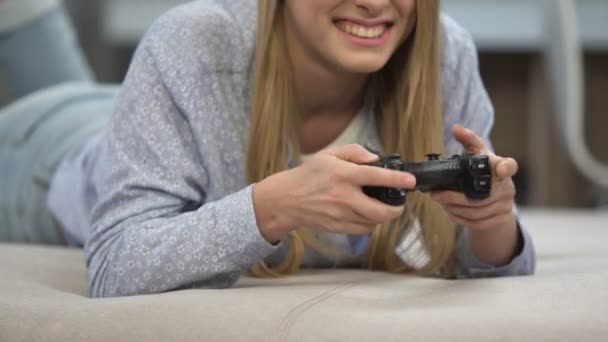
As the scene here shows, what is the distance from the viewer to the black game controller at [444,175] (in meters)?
0.94

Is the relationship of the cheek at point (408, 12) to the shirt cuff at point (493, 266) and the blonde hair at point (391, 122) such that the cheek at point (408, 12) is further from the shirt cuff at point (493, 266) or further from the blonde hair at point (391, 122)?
the shirt cuff at point (493, 266)

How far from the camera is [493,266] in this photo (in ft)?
4.04

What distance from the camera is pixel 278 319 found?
3.05 feet

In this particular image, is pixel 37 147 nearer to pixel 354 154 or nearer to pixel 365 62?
pixel 365 62

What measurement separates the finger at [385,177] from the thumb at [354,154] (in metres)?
0.02

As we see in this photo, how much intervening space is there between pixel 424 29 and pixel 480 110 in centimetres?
19

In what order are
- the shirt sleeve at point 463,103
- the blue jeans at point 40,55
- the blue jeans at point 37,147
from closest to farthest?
the shirt sleeve at point 463,103 → the blue jeans at point 37,147 → the blue jeans at point 40,55

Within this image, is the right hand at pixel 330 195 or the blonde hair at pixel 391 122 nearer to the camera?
the right hand at pixel 330 195

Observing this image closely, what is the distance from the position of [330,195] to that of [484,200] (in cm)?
19

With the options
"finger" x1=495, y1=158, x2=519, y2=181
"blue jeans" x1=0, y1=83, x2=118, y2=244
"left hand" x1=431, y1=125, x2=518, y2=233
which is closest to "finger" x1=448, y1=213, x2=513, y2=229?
"left hand" x1=431, y1=125, x2=518, y2=233

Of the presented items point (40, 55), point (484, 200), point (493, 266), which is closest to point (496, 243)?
point (493, 266)

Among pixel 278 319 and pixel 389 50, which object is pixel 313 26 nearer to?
pixel 389 50

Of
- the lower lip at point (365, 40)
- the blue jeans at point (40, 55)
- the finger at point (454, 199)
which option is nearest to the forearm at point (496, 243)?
the finger at point (454, 199)

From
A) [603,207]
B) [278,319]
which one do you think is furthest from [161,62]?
[603,207]
